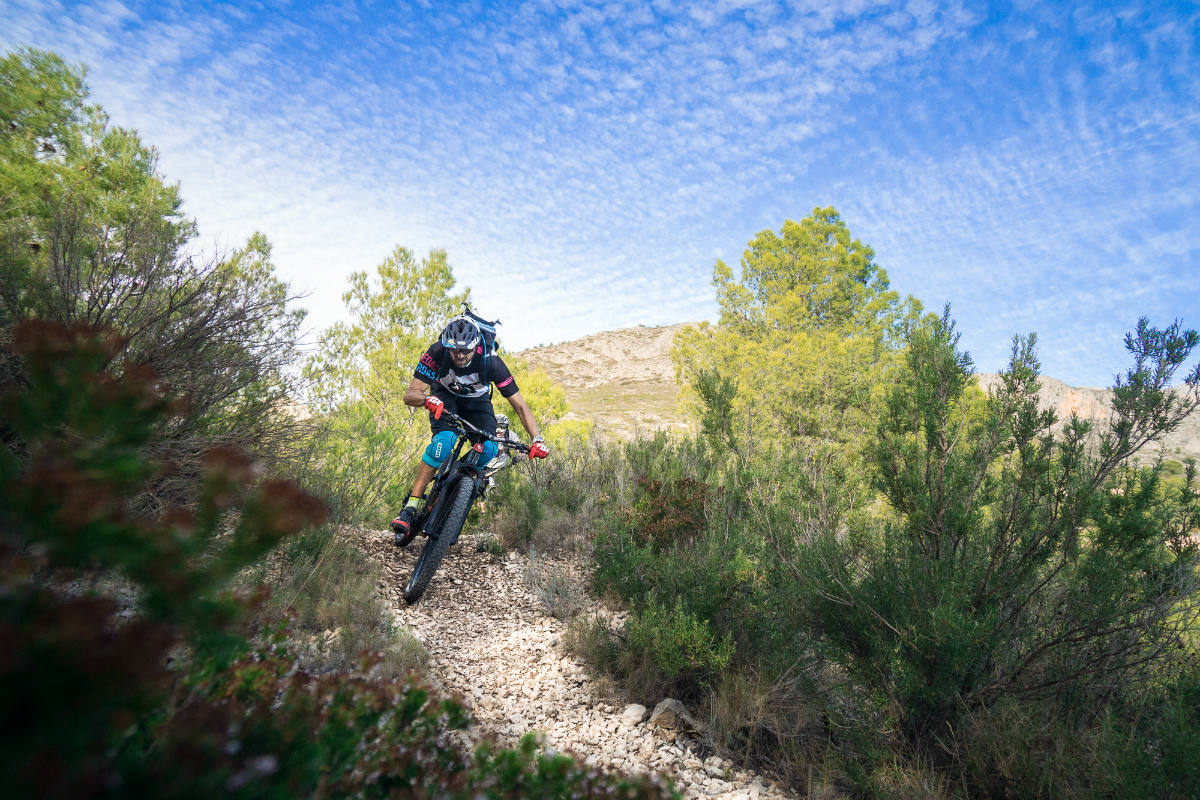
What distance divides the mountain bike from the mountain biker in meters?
0.07

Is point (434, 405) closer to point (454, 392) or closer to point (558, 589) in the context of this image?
point (454, 392)

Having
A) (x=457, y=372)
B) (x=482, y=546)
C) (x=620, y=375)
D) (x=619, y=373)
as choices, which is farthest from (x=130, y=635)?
(x=619, y=373)

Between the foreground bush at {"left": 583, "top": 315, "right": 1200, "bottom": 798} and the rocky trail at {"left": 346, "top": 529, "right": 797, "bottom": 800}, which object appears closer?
the foreground bush at {"left": 583, "top": 315, "right": 1200, "bottom": 798}

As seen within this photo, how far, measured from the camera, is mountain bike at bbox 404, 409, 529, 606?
4293mm

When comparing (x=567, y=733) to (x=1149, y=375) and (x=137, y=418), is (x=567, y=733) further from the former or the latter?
(x=1149, y=375)

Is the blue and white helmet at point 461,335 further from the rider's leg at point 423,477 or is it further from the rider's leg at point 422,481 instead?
the rider's leg at point 422,481

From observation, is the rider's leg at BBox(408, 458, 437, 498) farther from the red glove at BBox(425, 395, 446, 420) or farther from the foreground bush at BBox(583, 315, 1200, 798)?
the foreground bush at BBox(583, 315, 1200, 798)

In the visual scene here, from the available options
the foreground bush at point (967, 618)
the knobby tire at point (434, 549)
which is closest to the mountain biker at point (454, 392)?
the knobby tire at point (434, 549)

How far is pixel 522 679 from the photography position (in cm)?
360

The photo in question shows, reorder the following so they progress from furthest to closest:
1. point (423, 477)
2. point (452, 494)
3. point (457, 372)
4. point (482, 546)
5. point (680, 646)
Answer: point (482, 546) → point (457, 372) → point (423, 477) → point (452, 494) → point (680, 646)

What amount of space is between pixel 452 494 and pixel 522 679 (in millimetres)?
1516

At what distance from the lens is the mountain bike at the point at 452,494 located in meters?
4.29

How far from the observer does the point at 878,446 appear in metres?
3.29

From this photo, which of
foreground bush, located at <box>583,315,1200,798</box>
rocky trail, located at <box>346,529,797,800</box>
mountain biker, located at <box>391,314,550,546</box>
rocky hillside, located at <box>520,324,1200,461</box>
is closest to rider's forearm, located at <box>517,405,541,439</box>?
mountain biker, located at <box>391,314,550,546</box>
